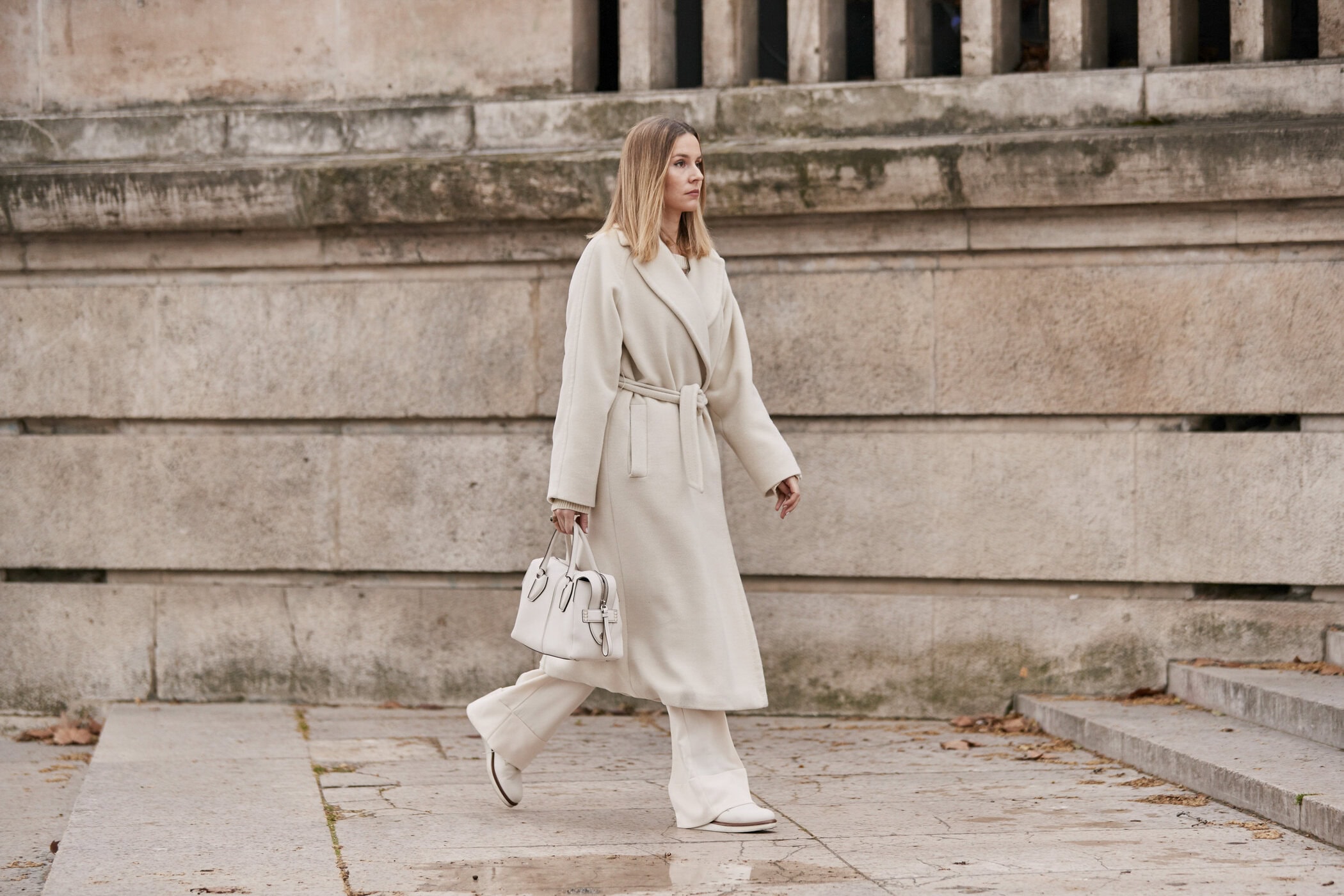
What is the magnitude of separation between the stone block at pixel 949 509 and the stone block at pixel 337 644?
1.18 meters

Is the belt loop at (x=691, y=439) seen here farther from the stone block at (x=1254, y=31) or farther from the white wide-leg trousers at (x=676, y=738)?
the stone block at (x=1254, y=31)

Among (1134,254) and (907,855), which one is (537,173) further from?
(907,855)

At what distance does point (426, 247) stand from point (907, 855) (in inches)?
146

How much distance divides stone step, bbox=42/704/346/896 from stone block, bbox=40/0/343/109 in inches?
111

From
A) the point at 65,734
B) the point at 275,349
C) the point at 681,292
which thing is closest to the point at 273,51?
the point at 275,349

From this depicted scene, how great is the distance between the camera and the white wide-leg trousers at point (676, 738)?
4484mm

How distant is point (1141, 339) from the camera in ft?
20.6

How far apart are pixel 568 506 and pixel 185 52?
3.74 m

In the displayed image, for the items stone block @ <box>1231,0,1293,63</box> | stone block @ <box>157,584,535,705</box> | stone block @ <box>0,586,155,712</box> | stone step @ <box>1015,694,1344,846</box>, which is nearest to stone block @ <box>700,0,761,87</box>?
stone block @ <box>1231,0,1293,63</box>

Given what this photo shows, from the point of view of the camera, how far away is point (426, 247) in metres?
6.80

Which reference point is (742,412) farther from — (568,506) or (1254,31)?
(1254,31)

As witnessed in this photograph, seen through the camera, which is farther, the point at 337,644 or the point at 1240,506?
the point at 337,644

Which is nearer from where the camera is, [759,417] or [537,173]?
[759,417]

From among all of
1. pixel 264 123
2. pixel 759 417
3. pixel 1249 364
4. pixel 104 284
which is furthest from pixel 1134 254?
pixel 104 284
